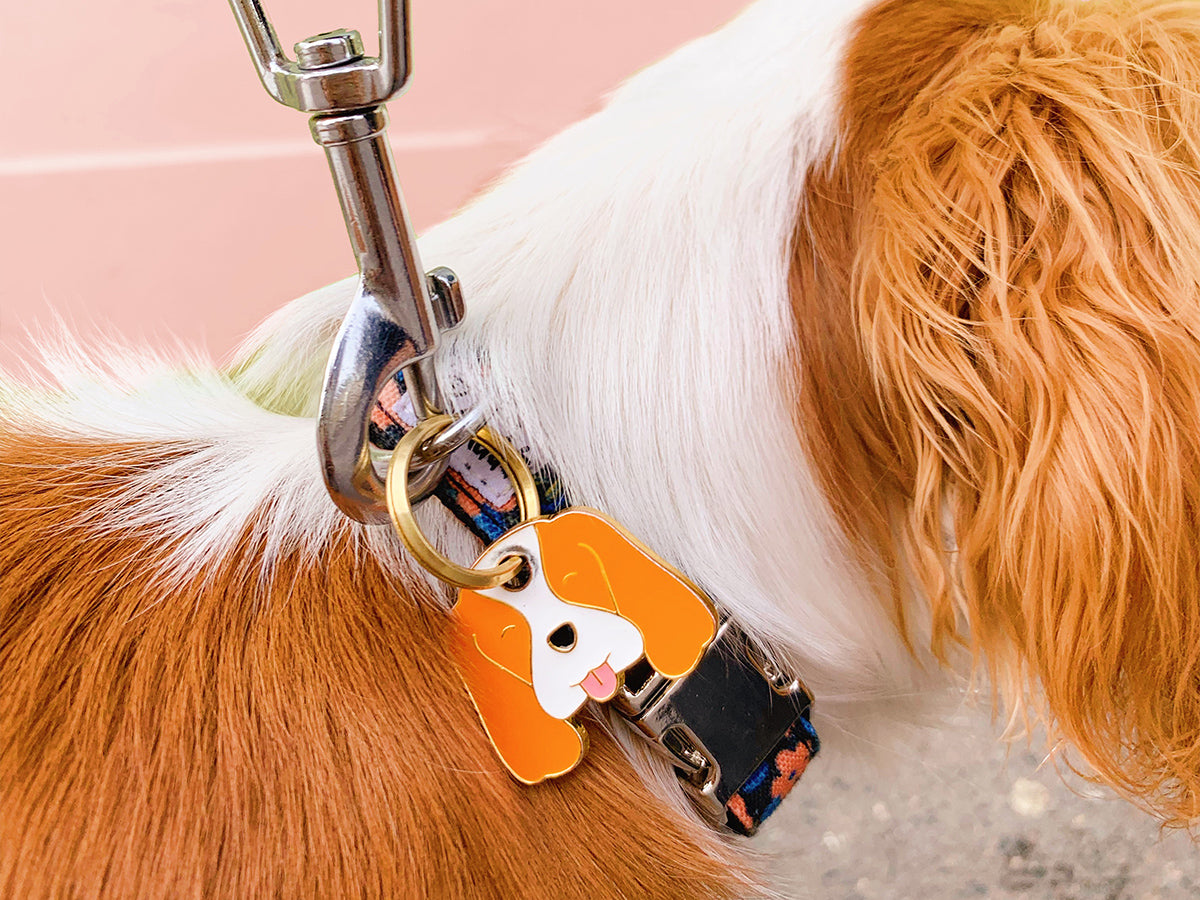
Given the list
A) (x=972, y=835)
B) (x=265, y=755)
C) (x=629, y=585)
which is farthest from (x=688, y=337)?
(x=972, y=835)

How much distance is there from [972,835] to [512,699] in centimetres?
73

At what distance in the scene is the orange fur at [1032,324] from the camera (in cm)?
45

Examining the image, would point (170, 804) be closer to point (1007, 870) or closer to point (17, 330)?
point (1007, 870)

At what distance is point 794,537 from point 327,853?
0.93ft

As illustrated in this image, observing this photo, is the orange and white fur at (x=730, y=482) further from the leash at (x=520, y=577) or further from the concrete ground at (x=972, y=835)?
the concrete ground at (x=972, y=835)

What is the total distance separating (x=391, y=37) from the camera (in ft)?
1.22

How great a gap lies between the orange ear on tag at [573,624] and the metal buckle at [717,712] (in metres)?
0.02

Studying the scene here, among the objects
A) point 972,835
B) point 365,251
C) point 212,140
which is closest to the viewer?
point 365,251

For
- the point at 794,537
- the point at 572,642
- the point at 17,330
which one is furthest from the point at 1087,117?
the point at 17,330

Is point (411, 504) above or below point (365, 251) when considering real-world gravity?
below

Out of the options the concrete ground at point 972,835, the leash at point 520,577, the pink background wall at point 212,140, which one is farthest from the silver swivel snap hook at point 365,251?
the pink background wall at point 212,140

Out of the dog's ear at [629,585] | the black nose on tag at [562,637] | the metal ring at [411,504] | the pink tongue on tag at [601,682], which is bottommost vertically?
the pink tongue on tag at [601,682]

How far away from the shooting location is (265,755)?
469 millimetres

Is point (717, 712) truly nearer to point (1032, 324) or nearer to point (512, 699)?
point (512, 699)
